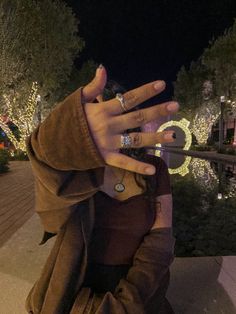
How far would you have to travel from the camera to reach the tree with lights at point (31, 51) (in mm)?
20938

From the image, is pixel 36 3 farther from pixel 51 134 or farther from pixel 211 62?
pixel 51 134

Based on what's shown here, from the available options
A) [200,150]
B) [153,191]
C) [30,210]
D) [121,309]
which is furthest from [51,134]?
[200,150]

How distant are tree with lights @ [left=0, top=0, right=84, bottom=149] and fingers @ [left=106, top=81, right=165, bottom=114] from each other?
66.6 feet

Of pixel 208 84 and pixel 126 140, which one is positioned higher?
pixel 208 84

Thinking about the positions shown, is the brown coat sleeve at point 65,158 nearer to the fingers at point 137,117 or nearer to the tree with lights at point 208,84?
the fingers at point 137,117

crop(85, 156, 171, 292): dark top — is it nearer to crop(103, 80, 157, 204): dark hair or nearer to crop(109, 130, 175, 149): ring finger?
crop(103, 80, 157, 204): dark hair

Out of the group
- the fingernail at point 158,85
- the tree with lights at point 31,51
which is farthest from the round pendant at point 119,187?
the tree with lights at point 31,51

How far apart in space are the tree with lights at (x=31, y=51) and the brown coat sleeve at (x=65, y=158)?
66.3ft

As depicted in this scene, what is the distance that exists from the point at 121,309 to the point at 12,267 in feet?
9.03

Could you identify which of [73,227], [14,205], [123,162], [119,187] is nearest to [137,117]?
[123,162]

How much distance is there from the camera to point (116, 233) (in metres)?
2.05

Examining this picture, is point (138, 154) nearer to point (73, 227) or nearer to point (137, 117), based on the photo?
point (137, 117)

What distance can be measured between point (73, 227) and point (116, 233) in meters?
0.27

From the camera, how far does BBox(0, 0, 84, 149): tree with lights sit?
20.9 metres
